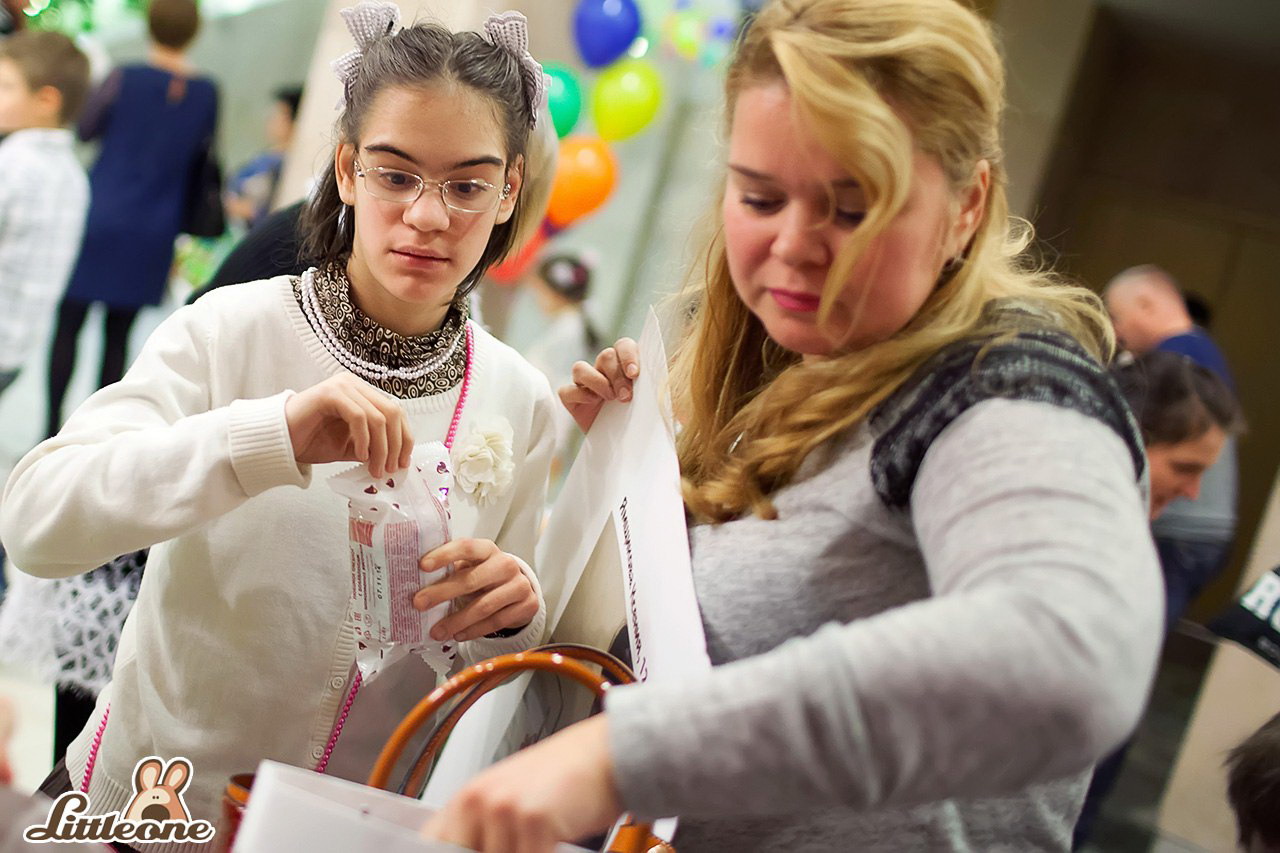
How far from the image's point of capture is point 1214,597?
752 centimetres

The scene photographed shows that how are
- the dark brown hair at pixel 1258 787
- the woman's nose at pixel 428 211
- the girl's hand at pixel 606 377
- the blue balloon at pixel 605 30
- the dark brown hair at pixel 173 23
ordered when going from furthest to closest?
1. the blue balloon at pixel 605 30
2. the dark brown hair at pixel 173 23
3. the dark brown hair at pixel 1258 787
4. the girl's hand at pixel 606 377
5. the woman's nose at pixel 428 211

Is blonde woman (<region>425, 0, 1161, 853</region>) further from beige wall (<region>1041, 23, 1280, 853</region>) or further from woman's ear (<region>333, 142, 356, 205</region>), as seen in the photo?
beige wall (<region>1041, 23, 1280, 853</region>)

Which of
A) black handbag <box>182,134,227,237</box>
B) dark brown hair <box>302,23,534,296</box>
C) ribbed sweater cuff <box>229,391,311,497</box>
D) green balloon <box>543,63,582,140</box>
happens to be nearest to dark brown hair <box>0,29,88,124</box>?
black handbag <box>182,134,227,237</box>

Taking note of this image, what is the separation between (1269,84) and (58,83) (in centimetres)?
698

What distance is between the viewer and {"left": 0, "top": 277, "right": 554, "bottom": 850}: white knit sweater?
37.9 inches

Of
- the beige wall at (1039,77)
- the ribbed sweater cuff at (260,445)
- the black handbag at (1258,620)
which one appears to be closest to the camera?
the ribbed sweater cuff at (260,445)

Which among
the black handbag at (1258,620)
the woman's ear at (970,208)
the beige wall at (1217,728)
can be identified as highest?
the woman's ear at (970,208)

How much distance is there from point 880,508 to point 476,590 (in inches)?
16.1

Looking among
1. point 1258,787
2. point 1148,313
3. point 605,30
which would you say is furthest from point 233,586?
Result: point 1148,313

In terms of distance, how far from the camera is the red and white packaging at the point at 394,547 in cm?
97

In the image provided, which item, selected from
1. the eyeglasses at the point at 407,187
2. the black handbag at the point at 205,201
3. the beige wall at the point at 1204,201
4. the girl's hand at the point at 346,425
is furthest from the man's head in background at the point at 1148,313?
the beige wall at the point at 1204,201

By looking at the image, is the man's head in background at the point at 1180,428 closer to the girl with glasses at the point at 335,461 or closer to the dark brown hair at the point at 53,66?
the girl with glasses at the point at 335,461

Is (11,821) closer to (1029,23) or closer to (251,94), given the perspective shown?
(251,94)

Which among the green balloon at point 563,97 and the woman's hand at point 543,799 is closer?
the woman's hand at point 543,799
